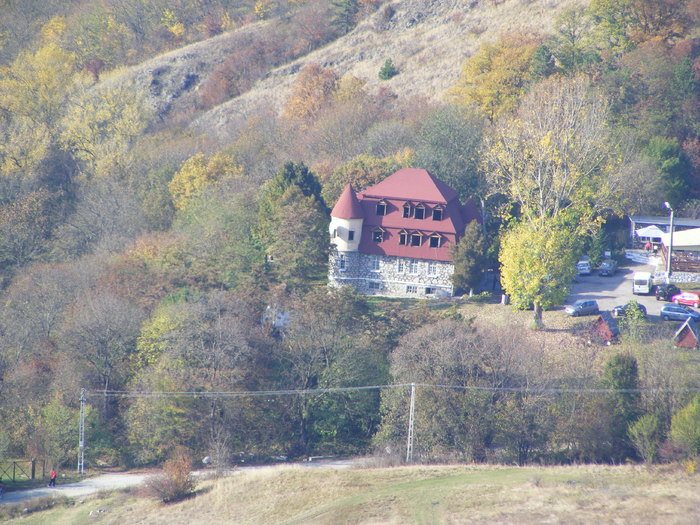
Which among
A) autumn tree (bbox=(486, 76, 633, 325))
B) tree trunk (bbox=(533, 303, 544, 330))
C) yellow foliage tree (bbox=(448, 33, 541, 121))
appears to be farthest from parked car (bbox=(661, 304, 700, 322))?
yellow foliage tree (bbox=(448, 33, 541, 121))

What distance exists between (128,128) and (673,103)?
46.2m

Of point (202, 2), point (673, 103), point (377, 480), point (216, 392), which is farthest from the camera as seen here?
point (202, 2)

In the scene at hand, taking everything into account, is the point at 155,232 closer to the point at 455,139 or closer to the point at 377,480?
the point at 455,139

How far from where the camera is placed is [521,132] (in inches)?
2119

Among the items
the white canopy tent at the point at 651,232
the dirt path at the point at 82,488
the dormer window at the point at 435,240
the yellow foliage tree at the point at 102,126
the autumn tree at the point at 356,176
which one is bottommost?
the dirt path at the point at 82,488

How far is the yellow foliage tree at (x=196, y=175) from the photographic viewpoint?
203 ft

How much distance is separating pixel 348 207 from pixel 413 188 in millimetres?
4308

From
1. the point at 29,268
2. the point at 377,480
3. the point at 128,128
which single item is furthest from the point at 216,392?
the point at 128,128

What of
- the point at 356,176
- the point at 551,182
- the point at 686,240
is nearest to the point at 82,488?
the point at 356,176

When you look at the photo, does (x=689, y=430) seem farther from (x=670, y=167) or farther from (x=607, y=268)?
(x=670, y=167)

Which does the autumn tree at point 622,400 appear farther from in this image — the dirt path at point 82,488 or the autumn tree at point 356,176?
the autumn tree at point 356,176

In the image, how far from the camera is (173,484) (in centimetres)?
3319

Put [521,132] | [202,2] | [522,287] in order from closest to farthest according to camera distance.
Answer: [522,287] → [521,132] → [202,2]

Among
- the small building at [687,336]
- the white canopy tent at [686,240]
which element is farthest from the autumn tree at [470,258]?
the white canopy tent at [686,240]
